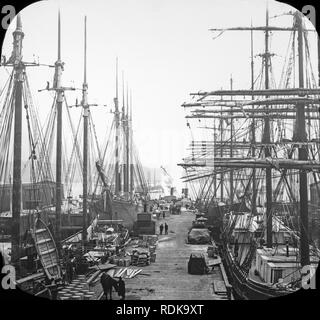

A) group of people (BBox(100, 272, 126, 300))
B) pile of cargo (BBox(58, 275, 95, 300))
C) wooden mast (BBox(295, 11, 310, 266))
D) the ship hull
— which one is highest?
wooden mast (BBox(295, 11, 310, 266))

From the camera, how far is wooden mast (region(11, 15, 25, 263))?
52.3 feet

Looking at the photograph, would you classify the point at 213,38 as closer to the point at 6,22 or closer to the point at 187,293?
the point at 6,22

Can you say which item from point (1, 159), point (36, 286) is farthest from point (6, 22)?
point (36, 286)

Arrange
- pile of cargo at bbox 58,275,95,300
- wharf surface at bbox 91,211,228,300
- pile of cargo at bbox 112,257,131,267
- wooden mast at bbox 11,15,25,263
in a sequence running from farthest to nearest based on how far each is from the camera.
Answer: pile of cargo at bbox 112,257,131,267, wharf surface at bbox 91,211,228,300, pile of cargo at bbox 58,275,95,300, wooden mast at bbox 11,15,25,263

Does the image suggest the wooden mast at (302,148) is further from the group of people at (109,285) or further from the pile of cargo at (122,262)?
the pile of cargo at (122,262)

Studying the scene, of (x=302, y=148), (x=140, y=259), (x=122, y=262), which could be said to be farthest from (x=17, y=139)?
(x=302, y=148)

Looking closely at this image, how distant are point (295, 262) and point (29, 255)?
12.0m

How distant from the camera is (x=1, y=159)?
19.5 meters

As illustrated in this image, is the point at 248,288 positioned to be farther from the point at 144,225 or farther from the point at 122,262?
the point at 144,225

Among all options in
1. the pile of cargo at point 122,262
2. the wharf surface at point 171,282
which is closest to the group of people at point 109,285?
the wharf surface at point 171,282

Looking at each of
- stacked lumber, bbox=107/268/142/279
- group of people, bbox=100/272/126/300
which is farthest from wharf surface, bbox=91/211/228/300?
group of people, bbox=100/272/126/300

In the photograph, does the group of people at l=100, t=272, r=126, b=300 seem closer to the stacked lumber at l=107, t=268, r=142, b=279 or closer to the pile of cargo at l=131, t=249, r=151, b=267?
the stacked lumber at l=107, t=268, r=142, b=279

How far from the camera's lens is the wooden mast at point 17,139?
15.9 meters

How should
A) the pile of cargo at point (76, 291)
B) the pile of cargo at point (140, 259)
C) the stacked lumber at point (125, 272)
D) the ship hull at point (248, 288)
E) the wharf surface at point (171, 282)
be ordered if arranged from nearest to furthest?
the pile of cargo at point (76, 291) → the wharf surface at point (171, 282) → the ship hull at point (248, 288) → the stacked lumber at point (125, 272) → the pile of cargo at point (140, 259)
